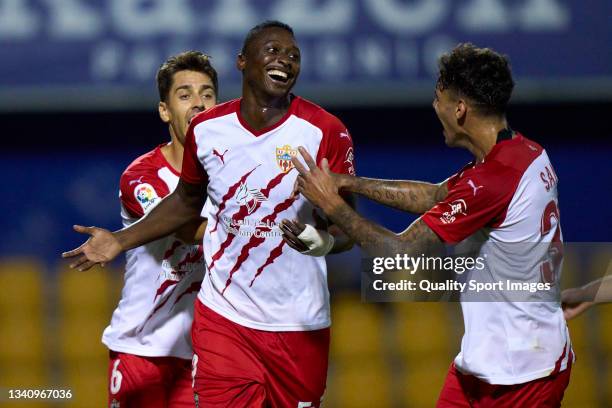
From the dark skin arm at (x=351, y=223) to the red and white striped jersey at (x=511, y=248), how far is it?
0.21ft

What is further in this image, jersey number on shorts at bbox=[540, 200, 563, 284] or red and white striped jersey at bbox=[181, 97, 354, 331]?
red and white striped jersey at bbox=[181, 97, 354, 331]

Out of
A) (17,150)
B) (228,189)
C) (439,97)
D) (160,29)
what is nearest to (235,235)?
(228,189)

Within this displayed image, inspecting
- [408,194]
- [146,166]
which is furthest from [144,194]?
[408,194]

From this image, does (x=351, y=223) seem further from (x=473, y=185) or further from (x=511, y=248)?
(x=511, y=248)

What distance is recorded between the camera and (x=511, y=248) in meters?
4.04

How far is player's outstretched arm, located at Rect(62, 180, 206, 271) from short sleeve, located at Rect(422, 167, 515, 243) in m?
1.05

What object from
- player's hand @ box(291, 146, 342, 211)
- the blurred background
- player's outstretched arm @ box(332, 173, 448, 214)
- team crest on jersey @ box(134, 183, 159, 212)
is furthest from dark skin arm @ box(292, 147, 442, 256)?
the blurred background

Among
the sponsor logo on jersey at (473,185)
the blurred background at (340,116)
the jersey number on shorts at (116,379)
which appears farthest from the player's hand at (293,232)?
the blurred background at (340,116)

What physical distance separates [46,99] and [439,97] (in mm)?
3023

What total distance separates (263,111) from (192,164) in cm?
36

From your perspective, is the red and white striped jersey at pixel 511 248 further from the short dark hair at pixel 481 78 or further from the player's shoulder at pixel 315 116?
the player's shoulder at pixel 315 116

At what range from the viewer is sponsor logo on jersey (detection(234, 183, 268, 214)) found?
431cm

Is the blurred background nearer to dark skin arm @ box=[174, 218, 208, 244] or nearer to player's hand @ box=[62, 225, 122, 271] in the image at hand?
dark skin arm @ box=[174, 218, 208, 244]

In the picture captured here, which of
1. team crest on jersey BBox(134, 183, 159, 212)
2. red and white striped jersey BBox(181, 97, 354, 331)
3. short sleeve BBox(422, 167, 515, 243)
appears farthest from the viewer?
team crest on jersey BBox(134, 183, 159, 212)
